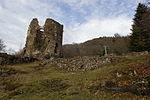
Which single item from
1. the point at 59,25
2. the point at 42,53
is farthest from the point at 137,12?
the point at 42,53

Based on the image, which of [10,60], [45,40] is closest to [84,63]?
[10,60]

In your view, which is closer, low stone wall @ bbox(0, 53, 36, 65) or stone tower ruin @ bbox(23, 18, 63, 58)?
low stone wall @ bbox(0, 53, 36, 65)

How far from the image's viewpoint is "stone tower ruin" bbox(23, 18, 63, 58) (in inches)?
1222

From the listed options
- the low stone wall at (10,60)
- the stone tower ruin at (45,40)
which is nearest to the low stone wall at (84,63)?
the low stone wall at (10,60)

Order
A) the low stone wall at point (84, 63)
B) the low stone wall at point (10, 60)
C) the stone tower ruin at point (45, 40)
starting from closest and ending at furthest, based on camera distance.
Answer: the low stone wall at point (84, 63)
the low stone wall at point (10, 60)
the stone tower ruin at point (45, 40)

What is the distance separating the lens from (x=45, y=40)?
32.0 meters

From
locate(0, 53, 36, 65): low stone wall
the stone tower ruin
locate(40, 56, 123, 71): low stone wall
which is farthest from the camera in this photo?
the stone tower ruin

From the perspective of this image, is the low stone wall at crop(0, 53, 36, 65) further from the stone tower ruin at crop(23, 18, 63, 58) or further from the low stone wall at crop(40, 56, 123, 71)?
the low stone wall at crop(40, 56, 123, 71)

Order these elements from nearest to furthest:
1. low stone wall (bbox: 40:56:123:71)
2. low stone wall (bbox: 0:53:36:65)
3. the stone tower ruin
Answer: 1. low stone wall (bbox: 40:56:123:71)
2. low stone wall (bbox: 0:53:36:65)
3. the stone tower ruin

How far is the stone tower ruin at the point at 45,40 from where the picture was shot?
3105 cm

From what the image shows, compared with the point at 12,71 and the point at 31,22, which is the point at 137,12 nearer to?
the point at 31,22

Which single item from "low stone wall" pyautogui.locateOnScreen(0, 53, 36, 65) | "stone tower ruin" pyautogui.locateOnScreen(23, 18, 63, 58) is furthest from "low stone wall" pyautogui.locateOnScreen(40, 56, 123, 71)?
"stone tower ruin" pyautogui.locateOnScreen(23, 18, 63, 58)

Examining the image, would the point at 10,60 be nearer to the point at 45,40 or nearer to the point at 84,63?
the point at 45,40

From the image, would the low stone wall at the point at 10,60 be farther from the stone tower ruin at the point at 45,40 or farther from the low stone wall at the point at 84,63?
the low stone wall at the point at 84,63
